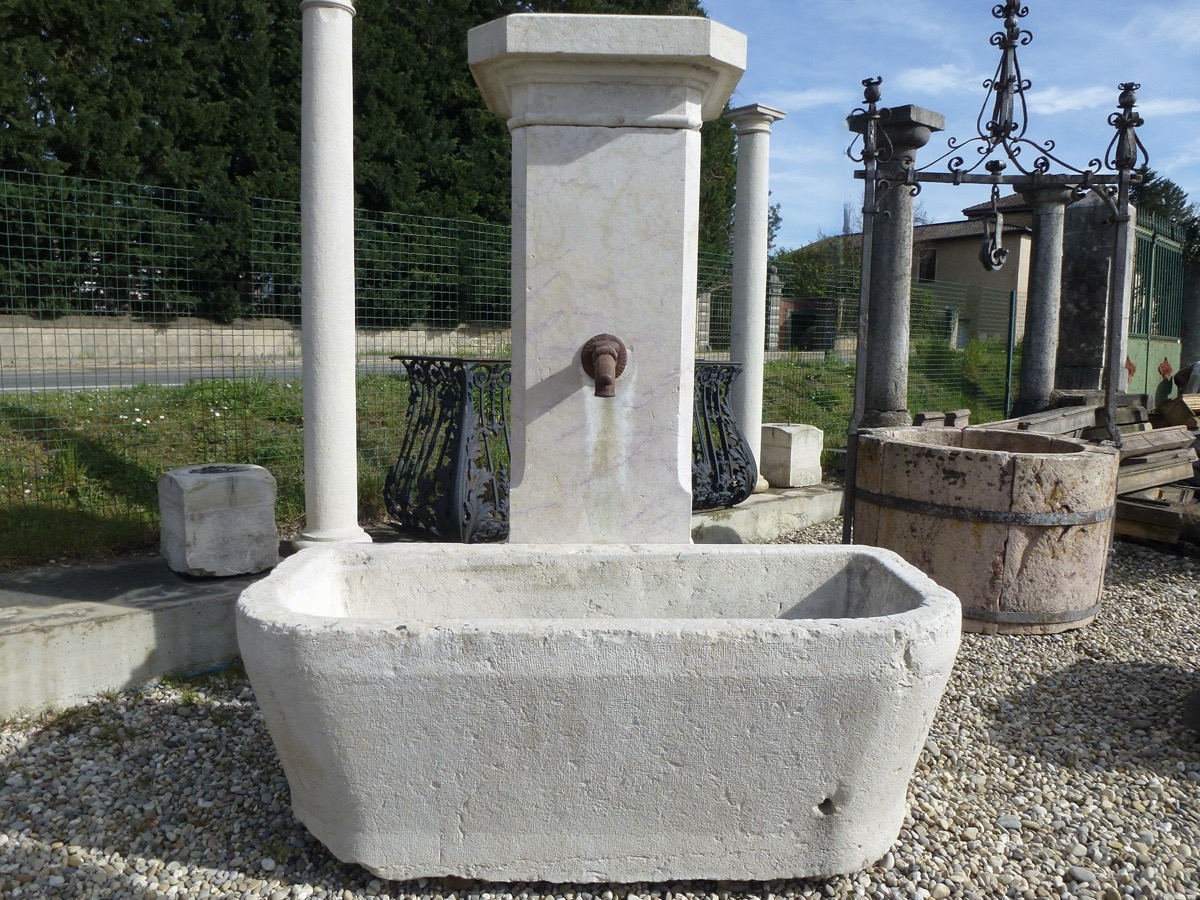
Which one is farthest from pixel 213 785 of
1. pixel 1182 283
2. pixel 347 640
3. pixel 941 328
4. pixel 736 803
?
pixel 1182 283

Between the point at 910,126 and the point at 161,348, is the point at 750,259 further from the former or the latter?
the point at 161,348

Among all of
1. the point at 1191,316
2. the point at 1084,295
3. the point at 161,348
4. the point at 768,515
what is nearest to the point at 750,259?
the point at 768,515

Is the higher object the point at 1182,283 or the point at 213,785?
the point at 1182,283

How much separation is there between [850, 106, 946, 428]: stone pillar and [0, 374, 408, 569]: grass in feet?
14.0

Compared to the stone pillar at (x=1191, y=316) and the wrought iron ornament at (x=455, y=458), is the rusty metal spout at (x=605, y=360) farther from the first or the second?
the stone pillar at (x=1191, y=316)

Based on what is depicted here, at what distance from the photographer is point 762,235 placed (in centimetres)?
650

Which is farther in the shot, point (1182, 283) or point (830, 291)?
point (1182, 283)

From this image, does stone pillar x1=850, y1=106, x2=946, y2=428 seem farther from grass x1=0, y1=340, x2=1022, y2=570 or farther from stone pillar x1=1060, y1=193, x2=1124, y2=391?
grass x1=0, y1=340, x2=1022, y2=570

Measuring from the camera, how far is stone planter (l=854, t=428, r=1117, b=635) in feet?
14.2

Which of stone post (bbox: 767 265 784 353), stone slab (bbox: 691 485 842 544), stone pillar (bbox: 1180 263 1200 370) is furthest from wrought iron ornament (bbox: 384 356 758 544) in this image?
stone pillar (bbox: 1180 263 1200 370)

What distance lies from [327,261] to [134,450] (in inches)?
89.1

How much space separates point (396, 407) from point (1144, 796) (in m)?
5.47

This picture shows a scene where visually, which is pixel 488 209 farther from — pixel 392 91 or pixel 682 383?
pixel 682 383

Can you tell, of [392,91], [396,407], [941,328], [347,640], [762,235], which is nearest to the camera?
[347,640]
